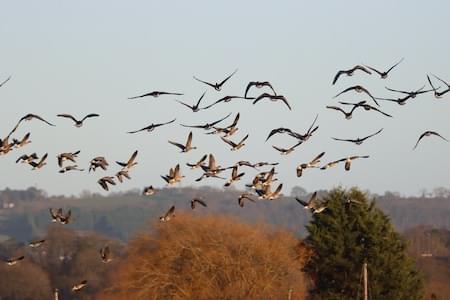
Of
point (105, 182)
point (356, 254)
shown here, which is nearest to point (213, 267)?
point (356, 254)

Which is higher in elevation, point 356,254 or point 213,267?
point 356,254

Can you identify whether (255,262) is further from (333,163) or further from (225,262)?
(333,163)

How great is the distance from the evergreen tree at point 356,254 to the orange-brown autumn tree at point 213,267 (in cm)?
1117

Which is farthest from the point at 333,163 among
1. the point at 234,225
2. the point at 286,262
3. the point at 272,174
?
the point at 234,225

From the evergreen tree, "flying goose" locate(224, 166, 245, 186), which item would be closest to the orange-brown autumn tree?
the evergreen tree

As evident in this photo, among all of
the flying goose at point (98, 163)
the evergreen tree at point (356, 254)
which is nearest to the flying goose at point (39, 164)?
the flying goose at point (98, 163)

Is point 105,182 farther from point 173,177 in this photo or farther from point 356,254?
point 356,254

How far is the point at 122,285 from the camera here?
3327 inches

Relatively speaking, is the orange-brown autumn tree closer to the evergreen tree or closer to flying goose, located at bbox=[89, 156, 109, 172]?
the evergreen tree

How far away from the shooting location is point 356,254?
6356cm

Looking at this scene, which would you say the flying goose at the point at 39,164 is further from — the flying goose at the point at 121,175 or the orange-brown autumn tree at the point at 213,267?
the orange-brown autumn tree at the point at 213,267

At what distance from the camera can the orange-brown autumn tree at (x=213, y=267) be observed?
8088 centimetres

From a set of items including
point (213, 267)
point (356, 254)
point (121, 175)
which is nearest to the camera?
point (121, 175)

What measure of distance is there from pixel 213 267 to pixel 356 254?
20.1 m
